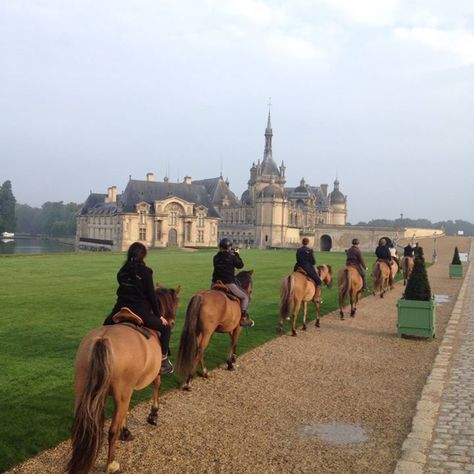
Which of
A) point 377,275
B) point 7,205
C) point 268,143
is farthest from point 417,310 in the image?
point 268,143

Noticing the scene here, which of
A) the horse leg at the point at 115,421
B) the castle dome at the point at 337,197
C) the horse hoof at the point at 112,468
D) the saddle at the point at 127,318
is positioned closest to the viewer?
the horse leg at the point at 115,421

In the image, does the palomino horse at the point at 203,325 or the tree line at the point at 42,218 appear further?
the tree line at the point at 42,218

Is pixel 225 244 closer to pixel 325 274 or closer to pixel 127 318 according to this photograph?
pixel 127 318

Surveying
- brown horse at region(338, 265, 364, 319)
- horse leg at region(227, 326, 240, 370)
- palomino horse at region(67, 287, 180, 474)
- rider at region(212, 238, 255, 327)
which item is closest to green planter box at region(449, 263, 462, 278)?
brown horse at region(338, 265, 364, 319)

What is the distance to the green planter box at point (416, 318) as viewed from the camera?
11.7m

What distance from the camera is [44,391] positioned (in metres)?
6.81

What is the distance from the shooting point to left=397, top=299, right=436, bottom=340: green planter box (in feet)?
38.5

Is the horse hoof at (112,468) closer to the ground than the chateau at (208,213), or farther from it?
closer to the ground

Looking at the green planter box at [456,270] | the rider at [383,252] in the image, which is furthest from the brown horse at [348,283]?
the green planter box at [456,270]

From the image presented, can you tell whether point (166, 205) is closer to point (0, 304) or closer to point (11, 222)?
point (11, 222)

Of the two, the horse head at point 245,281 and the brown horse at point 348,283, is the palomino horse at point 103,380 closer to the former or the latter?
the horse head at point 245,281

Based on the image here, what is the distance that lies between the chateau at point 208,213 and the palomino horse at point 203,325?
6778 cm

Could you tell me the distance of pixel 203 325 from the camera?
7.61 metres

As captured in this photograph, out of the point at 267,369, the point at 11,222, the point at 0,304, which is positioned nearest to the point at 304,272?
the point at 267,369
